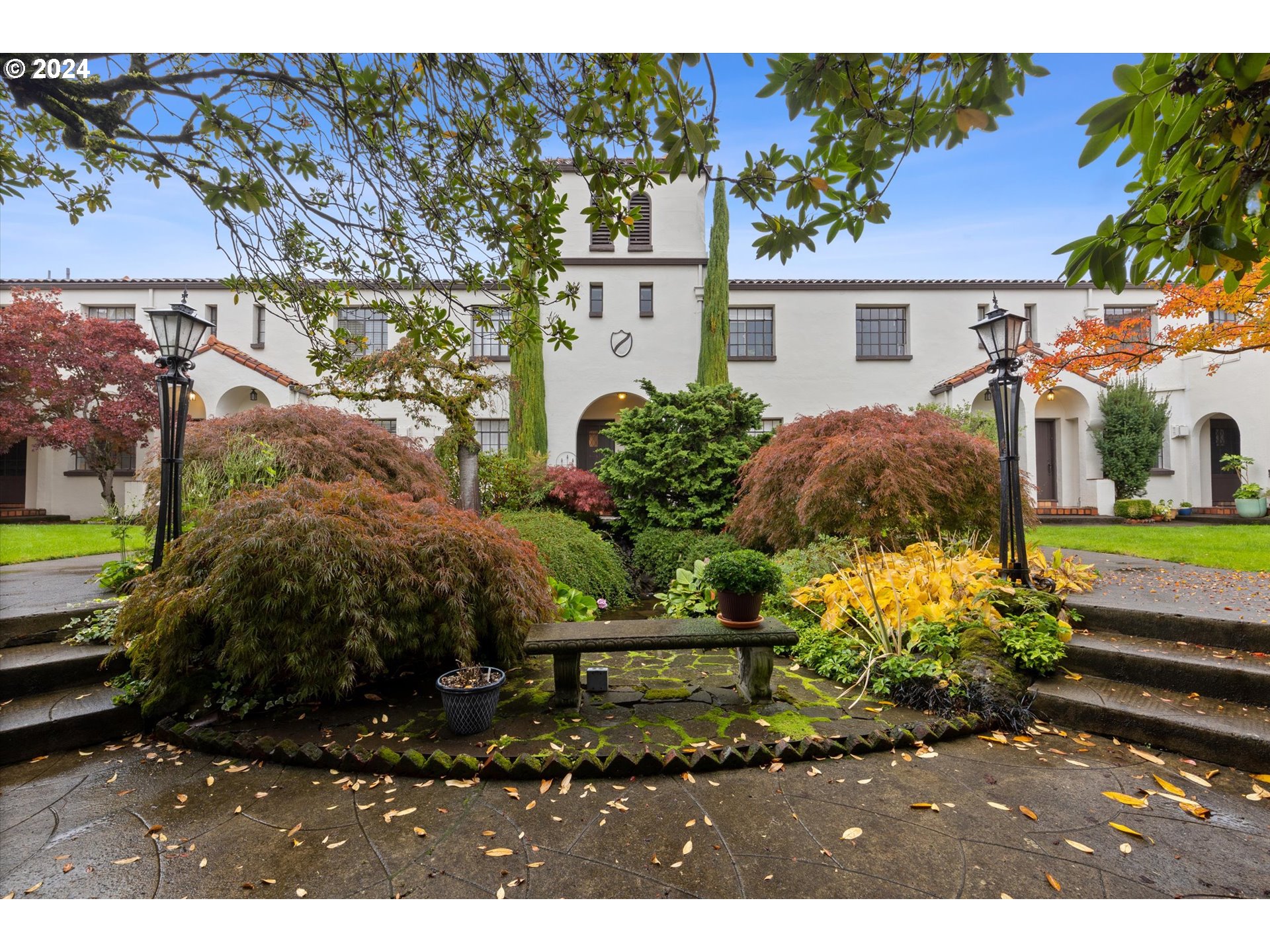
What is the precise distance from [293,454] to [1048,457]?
13093 millimetres

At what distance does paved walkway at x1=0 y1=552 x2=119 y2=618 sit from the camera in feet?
10.4

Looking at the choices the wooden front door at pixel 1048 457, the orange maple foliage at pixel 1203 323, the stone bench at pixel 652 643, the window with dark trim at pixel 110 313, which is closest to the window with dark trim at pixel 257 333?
the window with dark trim at pixel 110 313

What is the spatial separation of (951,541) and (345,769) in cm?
451

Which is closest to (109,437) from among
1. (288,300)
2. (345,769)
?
(288,300)

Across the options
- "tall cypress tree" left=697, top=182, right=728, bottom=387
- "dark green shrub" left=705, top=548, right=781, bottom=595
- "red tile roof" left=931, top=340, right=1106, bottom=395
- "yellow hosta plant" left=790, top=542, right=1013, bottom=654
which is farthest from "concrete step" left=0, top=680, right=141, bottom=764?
"red tile roof" left=931, top=340, right=1106, bottom=395

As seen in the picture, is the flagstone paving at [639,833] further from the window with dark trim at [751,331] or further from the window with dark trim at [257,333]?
the window with dark trim at [257,333]

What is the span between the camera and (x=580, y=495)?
7.68 meters

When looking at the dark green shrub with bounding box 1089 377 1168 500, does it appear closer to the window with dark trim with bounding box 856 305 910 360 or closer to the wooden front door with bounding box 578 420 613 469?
the window with dark trim with bounding box 856 305 910 360

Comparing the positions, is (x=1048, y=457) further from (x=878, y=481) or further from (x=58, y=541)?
(x=58, y=541)

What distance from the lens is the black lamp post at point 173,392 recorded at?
3244 mm

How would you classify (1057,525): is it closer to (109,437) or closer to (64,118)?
(64,118)

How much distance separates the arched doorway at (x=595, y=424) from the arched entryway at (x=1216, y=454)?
8.89 meters

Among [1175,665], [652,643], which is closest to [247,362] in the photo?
[652,643]

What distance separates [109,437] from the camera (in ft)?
25.1
